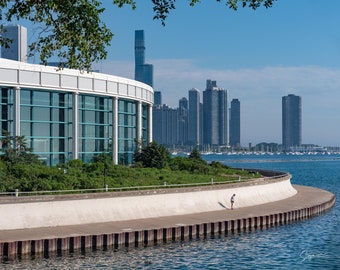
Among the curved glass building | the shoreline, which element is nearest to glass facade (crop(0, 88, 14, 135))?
the curved glass building

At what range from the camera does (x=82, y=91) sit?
78438 millimetres

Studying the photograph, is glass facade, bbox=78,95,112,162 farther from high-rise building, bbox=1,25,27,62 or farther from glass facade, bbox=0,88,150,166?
high-rise building, bbox=1,25,27,62

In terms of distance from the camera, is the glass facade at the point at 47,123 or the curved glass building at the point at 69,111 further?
the glass facade at the point at 47,123

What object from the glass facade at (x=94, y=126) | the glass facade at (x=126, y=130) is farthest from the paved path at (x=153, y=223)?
the glass facade at (x=126, y=130)

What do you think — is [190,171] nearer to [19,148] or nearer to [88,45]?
[19,148]

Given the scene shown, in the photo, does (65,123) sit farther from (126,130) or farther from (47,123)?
(126,130)

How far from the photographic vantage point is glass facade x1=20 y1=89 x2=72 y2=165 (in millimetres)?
73375

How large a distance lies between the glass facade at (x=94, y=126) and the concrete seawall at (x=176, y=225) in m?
25.7

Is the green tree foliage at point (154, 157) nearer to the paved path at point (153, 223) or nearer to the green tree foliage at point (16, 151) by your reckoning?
the green tree foliage at point (16, 151)

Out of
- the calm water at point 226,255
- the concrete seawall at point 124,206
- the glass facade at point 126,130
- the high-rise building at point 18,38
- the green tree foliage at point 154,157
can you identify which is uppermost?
the high-rise building at point 18,38

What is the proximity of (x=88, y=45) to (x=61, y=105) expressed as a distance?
56.2 metres

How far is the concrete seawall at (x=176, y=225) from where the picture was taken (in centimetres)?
4059

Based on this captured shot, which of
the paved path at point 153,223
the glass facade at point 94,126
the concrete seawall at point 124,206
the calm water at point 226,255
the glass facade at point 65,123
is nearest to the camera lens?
the calm water at point 226,255

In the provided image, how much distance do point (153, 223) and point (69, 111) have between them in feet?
110
